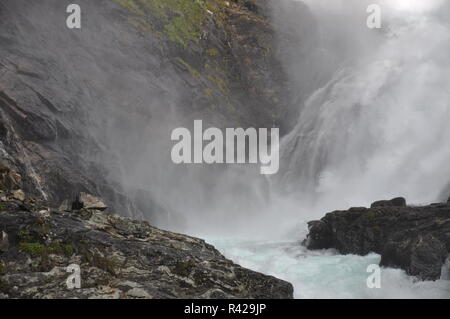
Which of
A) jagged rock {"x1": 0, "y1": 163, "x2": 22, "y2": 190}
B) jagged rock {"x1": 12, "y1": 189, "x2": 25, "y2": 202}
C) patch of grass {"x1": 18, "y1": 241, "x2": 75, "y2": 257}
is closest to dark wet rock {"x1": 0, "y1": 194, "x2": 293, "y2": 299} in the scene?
patch of grass {"x1": 18, "y1": 241, "x2": 75, "y2": 257}

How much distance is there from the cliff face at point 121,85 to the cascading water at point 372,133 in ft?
22.8

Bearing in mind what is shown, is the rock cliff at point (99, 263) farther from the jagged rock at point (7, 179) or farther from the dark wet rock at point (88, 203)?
the dark wet rock at point (88, 203)

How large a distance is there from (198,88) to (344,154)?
709 inches

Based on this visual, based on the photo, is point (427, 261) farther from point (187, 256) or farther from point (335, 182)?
point (335, 182)

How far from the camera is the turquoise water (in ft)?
67.5

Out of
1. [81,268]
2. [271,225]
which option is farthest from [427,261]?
[271,225]

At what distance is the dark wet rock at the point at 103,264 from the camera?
11891mm

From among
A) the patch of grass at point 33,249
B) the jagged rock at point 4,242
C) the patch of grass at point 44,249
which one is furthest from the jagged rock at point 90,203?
the jagged rock at point 4,242

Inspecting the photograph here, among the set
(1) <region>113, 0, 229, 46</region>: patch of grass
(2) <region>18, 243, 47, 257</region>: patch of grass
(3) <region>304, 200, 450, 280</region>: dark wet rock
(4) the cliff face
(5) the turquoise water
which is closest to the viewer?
(2) <region>18, 243, 47, 257</region>: patch of grass

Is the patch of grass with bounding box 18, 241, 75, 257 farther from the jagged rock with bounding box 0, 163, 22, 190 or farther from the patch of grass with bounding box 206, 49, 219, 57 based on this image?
the patch of grass with bounding box 206, 49, 219, 57

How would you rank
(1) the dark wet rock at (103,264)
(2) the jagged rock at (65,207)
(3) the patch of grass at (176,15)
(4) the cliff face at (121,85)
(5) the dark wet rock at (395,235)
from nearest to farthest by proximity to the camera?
(1) the dark wet rock at (103,264), (2) the jagged rock at (65,207), (5) the dark wet rock at (395,235), (4) the cliff face at (121,85), (3) the patch of grass at (176,15)

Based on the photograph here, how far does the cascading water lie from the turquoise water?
0.34 meters

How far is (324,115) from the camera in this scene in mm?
55062

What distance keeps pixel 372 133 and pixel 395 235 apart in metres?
27.4
